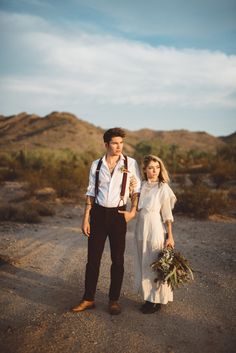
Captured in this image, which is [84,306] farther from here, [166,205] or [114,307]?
[166,205]

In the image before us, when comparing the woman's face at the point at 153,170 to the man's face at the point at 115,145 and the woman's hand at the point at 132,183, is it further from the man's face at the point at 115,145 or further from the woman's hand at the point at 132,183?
the man's face at the point at 115,145

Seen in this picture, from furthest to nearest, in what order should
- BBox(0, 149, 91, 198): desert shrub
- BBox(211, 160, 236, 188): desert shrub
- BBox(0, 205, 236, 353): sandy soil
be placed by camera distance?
1. BBox(211, 160, 236, 188): desert shrub
2. BBox(0, 149, 91, 198): desert shrub
3. BBox(0, 205, 236, 353): sandy soil

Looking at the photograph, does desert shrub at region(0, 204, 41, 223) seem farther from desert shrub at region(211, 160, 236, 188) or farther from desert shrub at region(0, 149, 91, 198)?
desert shrub at region(211, 160, 236, 188)

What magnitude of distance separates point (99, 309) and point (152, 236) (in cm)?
109

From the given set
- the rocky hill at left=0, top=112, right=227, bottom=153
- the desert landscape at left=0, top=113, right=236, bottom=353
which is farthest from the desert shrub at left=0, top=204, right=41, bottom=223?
the rocky hill at left=0, top=112, right=227, bottom=153

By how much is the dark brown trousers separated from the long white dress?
237mm

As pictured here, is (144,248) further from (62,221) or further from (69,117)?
(69,117)

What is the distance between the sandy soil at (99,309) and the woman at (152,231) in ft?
0.85

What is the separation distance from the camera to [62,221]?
9.19m

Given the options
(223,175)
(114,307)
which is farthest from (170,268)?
(223,175)

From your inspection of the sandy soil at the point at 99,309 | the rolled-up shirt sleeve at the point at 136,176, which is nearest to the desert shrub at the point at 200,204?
the sandy soil at the point at 99,309

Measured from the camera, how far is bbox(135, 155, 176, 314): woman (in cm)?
395

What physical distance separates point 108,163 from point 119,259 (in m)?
1.12

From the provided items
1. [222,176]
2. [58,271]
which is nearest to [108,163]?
[58,271]
